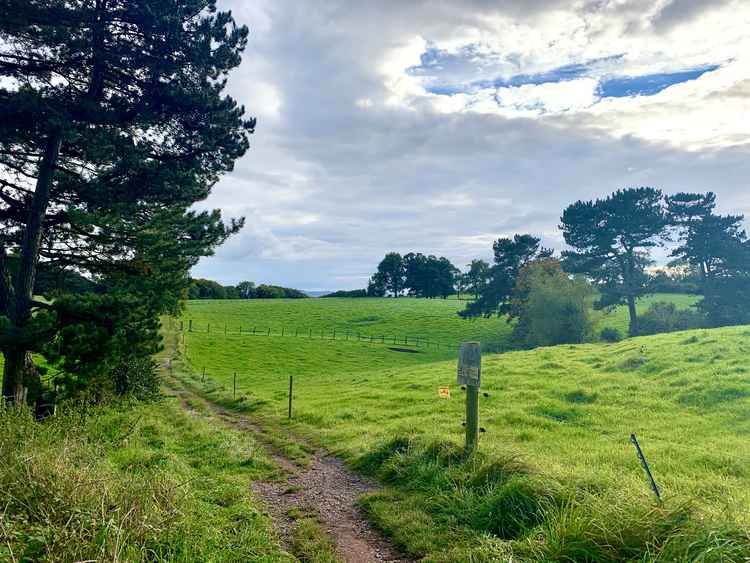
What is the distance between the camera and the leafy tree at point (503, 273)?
60.9 meters

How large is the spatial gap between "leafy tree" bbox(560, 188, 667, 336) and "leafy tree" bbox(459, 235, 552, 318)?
1070 cm

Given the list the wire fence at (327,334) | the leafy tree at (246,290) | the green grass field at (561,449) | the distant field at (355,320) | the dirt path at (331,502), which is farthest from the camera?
the leafy tree at (246,290)

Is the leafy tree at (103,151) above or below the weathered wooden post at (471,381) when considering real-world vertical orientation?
above

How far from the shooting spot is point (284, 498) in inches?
310

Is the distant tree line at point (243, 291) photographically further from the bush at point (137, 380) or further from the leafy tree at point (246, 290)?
the bush at point (137, 380)

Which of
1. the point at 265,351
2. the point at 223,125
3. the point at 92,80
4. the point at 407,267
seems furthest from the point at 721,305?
the point at 407,267

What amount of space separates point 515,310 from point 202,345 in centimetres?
3578

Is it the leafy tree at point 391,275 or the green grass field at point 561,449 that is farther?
the leafy tree at point 391,275

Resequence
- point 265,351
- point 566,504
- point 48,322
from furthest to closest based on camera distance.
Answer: point 265,351, point 48,322, point 566,504

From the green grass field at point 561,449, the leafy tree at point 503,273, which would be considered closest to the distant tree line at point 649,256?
the leafy tree at point 503,273

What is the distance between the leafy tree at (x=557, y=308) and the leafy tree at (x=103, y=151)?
3794cm

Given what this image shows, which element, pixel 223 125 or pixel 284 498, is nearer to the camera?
pixel 284 498

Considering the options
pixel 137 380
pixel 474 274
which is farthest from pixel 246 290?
pixel 137 380

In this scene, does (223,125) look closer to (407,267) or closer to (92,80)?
(92,80)
